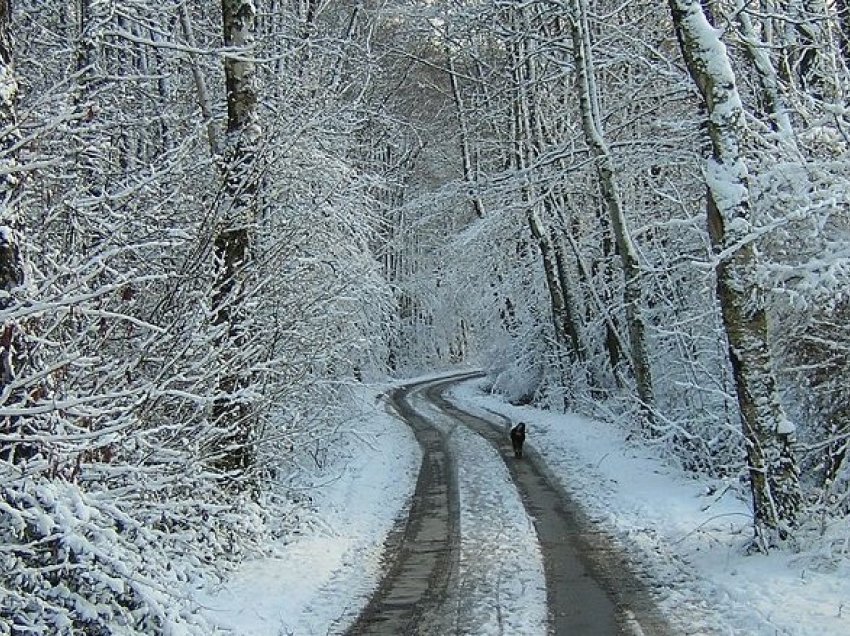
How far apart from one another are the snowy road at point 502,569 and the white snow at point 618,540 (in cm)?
5

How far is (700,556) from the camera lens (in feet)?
28.8

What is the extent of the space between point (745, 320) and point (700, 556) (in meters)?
2.47

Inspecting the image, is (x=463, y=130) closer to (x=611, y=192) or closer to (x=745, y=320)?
(x=611, y=192)

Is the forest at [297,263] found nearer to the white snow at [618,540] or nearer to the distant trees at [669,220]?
the distant trees at [669,220]

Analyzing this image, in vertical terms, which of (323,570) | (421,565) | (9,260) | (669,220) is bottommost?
(421,565)

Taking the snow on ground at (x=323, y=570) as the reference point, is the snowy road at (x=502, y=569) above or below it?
below

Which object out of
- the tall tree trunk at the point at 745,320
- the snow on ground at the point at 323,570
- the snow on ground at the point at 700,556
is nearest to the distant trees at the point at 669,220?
the tall tree trunk at the point at 745,320

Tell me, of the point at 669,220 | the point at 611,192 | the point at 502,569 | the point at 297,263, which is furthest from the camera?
the point at 611,192

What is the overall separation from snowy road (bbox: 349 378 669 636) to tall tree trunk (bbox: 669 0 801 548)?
64.1 inches

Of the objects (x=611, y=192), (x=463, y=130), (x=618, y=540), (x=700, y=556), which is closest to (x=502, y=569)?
(x=618, y=540)

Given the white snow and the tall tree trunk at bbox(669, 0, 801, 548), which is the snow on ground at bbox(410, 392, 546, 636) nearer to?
the white snow

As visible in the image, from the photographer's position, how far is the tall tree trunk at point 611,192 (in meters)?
15.9

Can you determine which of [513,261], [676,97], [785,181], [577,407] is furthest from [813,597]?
[513,261]

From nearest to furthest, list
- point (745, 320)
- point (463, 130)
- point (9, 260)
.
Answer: point (9, 260), point (745, 320), point (463, 130)
